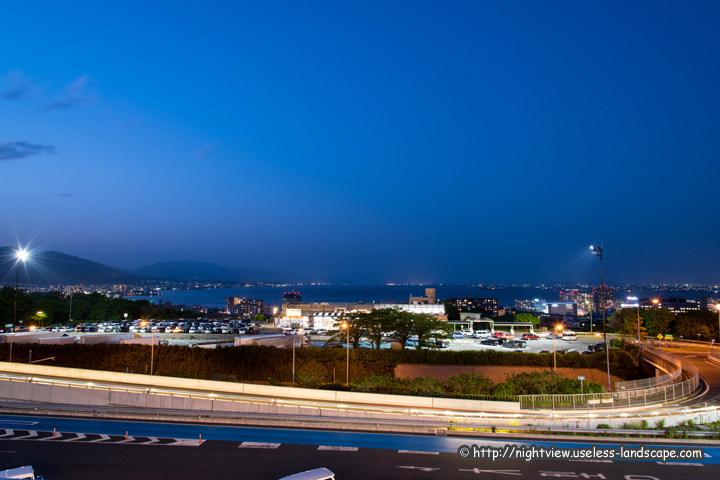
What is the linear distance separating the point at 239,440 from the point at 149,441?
9.85 feet

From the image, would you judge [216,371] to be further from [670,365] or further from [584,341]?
[584,341]

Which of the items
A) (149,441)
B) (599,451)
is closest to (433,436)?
(599,451)

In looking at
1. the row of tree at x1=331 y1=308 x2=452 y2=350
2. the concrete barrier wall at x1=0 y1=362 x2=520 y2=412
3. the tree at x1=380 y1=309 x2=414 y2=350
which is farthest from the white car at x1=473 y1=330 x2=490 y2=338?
the concrete barrier wall at x1=0 y1=362 x2=520 y2=412

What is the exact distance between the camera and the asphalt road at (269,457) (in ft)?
41.1

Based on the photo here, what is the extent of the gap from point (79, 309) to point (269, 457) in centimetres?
7398

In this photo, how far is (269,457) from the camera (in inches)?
546

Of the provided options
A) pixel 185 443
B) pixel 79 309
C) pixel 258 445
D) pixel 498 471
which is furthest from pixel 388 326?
pixel 79 309

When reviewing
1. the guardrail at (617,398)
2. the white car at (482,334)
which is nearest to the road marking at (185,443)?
the guardrail at (617,398)

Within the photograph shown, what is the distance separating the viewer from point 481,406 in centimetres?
2177

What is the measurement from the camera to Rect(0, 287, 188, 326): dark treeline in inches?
2412

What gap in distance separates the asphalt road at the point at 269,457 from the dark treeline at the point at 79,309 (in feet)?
179

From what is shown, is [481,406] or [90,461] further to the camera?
[481,406]

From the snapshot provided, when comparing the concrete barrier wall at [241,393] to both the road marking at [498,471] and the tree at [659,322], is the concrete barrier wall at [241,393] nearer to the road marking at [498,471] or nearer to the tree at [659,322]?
the road marking at [498,471]

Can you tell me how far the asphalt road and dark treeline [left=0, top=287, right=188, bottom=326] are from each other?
54.5 m
